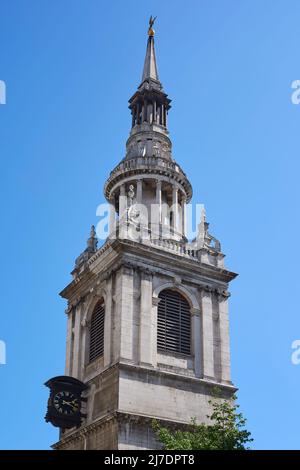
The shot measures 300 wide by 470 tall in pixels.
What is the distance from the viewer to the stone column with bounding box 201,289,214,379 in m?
42.6

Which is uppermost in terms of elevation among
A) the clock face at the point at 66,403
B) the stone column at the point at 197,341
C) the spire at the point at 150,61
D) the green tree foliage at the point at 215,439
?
the spire at the point at 150,61

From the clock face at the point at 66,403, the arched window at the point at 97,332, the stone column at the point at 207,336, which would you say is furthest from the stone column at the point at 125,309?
the stone column at the point at 207,336

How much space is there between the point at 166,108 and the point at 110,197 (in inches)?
352

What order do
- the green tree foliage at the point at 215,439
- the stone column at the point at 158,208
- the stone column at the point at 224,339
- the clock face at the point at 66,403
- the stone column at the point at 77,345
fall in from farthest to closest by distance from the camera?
1. the stone column at the point at 158,208
2. the stone column at the point at 77,345
3. the stone column at the point at 224,339
4. the clock face at the point at 66,403
5. the green tree foliage at the point at 215,439

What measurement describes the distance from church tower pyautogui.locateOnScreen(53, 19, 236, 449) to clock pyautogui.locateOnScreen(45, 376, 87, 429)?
1.65 feet

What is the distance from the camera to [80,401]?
4162cm

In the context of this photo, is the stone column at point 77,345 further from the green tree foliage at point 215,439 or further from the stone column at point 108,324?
the green tree foliage at point 215,439

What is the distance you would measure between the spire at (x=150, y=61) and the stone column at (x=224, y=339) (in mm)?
20411

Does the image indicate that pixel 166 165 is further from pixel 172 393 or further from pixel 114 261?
pixel 172 393

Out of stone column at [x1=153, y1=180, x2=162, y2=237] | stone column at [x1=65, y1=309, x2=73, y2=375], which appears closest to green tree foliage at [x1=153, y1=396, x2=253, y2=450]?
stone column at [x1=65, y1=309, x2=73, y2=375]

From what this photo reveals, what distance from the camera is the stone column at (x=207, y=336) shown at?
1678 inches

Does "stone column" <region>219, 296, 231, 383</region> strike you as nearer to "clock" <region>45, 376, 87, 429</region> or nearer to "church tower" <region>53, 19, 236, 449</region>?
"church tower" <region>53, 19, 236, 449</region>
